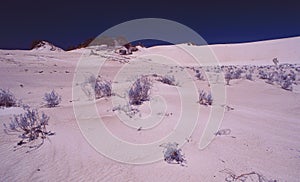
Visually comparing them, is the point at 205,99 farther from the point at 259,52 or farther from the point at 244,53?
the point at 244,53

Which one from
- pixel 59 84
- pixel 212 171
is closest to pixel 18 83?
pixel 59 84

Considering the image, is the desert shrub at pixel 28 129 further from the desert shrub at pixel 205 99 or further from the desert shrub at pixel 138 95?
the desert shrub at pixel 205 99

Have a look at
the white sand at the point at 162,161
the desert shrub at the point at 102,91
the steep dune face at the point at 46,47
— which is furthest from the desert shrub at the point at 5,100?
the steep dune face at the point at 46,47

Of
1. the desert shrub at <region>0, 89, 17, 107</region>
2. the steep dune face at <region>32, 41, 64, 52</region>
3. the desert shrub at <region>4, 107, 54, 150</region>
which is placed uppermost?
the steep dune face at <region>32, 41, 64, 52</region>

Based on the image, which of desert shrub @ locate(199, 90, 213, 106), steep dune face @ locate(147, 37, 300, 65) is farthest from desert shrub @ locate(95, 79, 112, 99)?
steep dune face @ locate(147, 37, 300, 65)

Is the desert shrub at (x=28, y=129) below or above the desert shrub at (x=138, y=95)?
below

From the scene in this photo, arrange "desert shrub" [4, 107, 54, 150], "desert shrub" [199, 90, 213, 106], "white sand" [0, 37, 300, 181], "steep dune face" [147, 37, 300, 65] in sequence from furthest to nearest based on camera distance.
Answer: "steep dune face" [147, 37, 300, 65] < "desert shrub" [199, 90, 213, 106] < "desert shrub" [4, 107, 54, 150] < "white sand" [0, 37, 300, 181]

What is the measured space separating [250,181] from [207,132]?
1.58m

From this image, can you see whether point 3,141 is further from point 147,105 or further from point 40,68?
point 40,68

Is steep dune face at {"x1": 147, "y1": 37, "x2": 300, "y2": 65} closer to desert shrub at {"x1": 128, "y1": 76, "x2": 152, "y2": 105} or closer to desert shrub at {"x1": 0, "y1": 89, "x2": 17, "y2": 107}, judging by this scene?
desert shrub at {"x1": 128, "y1": 76, "x2": 152, "y2": 105}

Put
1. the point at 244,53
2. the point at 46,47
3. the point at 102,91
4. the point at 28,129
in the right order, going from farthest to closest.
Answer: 1. the point at 244,53
2. the point at 46,47
3. the point at 102,91
4. the point at 28,129

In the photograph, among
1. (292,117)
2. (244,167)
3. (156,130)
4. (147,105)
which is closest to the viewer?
(244,167)

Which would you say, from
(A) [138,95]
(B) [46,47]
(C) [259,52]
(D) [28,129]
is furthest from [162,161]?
(C) [259,52]

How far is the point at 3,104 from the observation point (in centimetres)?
532
